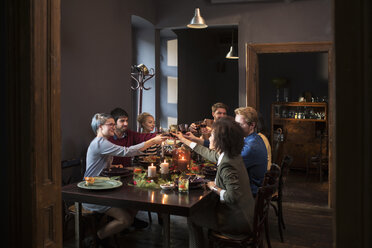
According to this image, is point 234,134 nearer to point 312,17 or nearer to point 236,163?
point 236,163

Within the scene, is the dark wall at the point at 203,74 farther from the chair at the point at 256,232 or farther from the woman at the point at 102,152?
the chair at the point at 256,232

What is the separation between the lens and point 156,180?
320 cm

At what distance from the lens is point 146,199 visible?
2719 mm

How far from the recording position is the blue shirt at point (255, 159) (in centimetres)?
338

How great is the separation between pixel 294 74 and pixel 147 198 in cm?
702

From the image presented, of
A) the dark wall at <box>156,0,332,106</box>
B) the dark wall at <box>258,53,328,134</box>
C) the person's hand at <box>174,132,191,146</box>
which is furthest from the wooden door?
the dark wall at <box>258,53,328,134</box>

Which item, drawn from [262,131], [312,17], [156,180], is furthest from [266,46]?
[156,180]

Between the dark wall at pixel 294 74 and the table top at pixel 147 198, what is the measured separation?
650 cm

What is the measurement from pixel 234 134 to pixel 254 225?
68cm

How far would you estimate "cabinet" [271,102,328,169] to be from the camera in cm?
806

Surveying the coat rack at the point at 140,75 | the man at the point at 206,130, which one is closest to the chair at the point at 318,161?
the man at the point at 206,130

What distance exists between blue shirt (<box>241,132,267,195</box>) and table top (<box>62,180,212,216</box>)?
597 millimetres

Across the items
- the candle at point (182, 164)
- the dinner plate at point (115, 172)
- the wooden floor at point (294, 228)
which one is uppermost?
the candle at point (182, 164)

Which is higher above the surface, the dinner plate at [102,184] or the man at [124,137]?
the man at [124,137]
